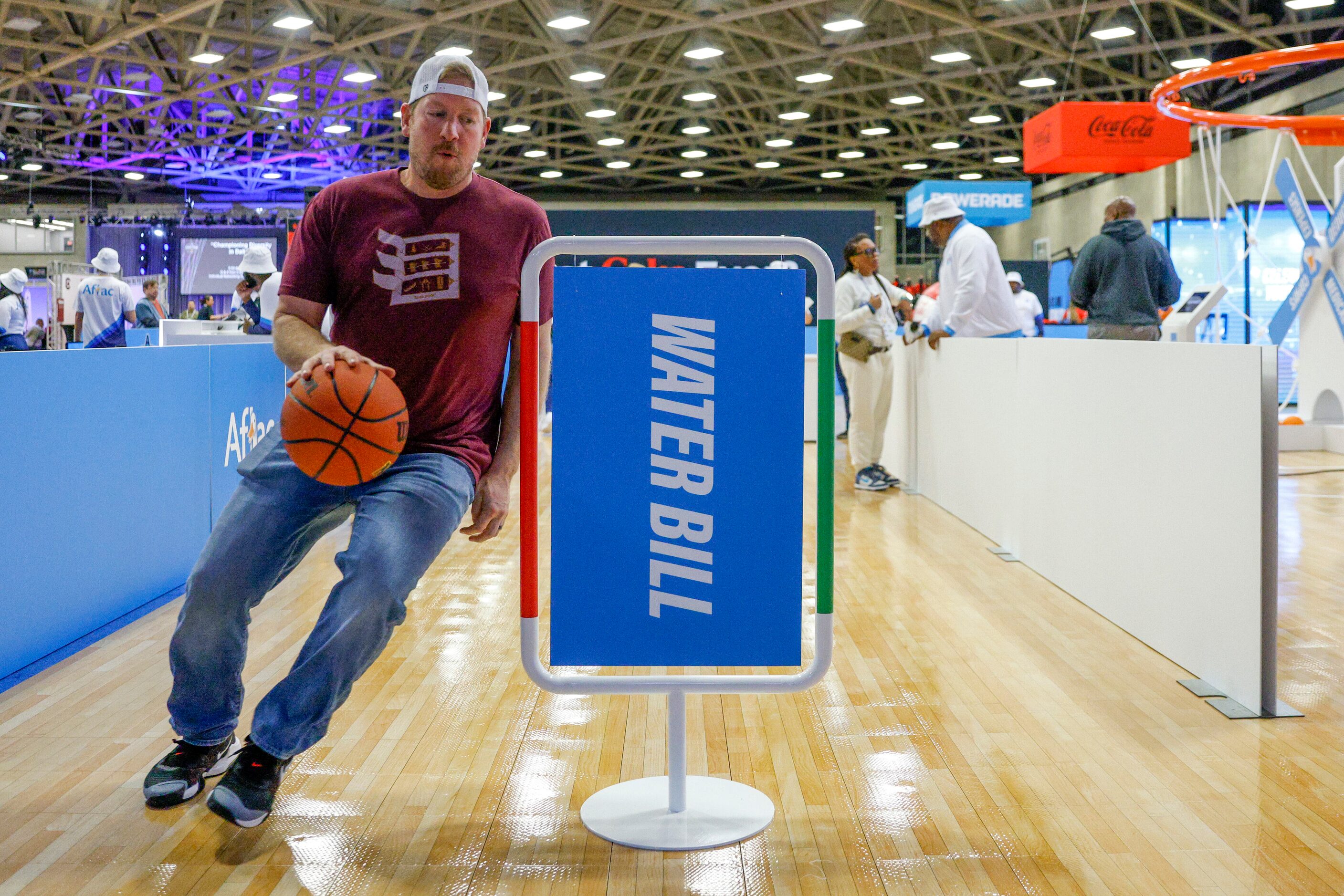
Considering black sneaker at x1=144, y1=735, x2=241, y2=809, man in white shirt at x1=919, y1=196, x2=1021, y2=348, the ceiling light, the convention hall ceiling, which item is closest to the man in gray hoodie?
man in white shirt at x1=919, y1=196, x2=1021, y2=348

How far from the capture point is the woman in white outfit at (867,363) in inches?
295

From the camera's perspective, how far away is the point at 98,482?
3785mm

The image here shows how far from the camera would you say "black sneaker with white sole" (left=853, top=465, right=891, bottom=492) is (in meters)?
7.52

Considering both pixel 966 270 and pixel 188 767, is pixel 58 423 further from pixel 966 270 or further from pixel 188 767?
pixel 966 270

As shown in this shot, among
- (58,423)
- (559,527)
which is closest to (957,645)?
(559,527)

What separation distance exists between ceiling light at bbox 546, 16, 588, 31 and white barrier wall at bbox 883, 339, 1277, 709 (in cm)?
1001

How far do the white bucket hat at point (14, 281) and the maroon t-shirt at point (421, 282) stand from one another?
953cm

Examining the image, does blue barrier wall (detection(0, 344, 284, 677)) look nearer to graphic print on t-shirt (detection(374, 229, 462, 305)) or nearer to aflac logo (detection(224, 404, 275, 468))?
aflac logo (detection(224, 404, 275, 468))

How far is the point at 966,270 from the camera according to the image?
6.42 meters

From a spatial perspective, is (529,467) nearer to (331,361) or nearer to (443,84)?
(331,361)

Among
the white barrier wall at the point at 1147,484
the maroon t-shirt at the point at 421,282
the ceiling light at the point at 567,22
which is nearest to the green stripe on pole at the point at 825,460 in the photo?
the maroon t-shirt at the point at 421,282

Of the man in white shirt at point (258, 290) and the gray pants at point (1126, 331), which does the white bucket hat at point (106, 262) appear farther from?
the gray pants at point (1126, 331)

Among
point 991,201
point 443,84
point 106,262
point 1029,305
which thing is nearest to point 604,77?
point 991,201

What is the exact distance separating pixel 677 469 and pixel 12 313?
9.81 m
